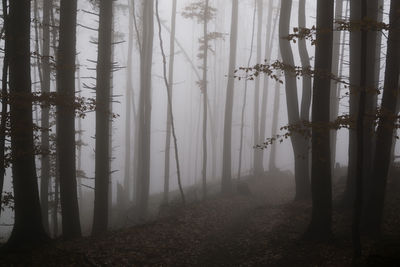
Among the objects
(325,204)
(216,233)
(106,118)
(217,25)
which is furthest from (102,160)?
(217,25)

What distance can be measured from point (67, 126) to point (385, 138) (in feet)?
29.5

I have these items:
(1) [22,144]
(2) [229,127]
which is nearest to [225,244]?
(1) [22,144]

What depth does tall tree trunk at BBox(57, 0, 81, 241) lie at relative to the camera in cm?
973

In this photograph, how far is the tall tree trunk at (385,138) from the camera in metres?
7.89

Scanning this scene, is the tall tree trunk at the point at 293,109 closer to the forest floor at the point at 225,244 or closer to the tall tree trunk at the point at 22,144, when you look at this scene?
the forest floor at the point at 225,244

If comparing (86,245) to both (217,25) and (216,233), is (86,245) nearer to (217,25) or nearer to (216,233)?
(216,233)

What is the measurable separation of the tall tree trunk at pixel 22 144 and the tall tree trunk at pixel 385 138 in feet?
28.9

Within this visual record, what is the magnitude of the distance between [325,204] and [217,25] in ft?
91.0

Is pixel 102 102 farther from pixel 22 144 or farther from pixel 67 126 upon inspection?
pixel 22 144

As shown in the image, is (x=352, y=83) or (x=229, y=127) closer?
(x=352, y=83)

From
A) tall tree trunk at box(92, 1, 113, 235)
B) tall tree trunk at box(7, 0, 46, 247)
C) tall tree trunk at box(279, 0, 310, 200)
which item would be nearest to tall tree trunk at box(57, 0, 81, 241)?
tall tree trunk at box(92, 1, 113, 235)

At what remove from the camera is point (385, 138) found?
800cm

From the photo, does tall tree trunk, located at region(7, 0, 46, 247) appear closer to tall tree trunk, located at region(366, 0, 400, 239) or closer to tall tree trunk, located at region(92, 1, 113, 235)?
tall tree trunk, located at region(92, 1, 113, 235)

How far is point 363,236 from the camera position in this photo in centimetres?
829
